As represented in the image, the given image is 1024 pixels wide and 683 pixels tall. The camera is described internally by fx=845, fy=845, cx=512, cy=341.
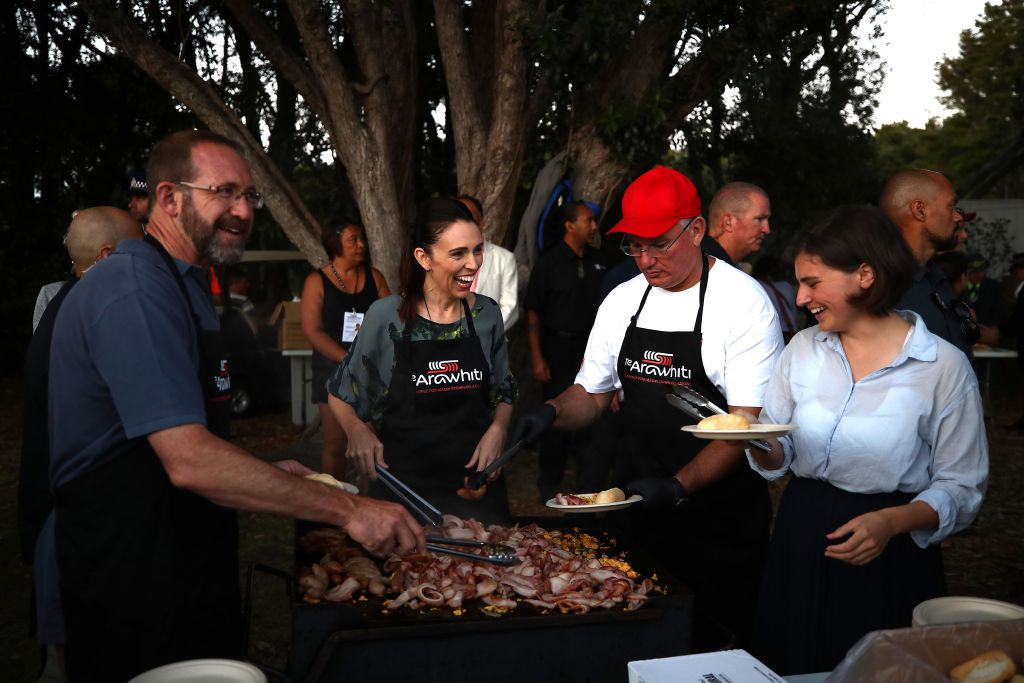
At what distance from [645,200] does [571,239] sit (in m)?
3.76

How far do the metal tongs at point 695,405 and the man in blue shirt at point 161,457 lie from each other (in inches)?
35.3

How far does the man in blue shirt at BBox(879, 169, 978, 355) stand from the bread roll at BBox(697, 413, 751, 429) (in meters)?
1.48

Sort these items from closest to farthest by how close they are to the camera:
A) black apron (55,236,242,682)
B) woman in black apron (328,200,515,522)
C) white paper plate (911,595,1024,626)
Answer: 1. white paper plate (911,595,1024,626)
2. black apron (55,236,242,682)
3. woman in black apron (328,200,515,522)

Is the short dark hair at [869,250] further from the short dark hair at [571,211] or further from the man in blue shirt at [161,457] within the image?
the short dark hair at [571,211]

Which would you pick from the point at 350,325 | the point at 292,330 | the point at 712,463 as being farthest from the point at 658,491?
the point at 292,330

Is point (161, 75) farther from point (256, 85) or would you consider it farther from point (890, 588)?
point (890, 588)

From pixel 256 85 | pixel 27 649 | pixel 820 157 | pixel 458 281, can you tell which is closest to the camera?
pixel 458 281

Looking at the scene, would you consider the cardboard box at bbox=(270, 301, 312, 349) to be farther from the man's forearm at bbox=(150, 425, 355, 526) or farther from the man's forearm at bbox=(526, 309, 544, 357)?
the man's forearm at bbox=(150, 425, 355, 526)

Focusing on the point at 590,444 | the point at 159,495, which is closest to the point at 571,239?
the point at 590,444

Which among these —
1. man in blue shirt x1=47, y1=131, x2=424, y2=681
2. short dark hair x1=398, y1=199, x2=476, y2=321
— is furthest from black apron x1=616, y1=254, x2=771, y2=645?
man in blue shirt x1=47, y1=131, x2=424, y2=681

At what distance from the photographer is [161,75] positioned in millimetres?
7312

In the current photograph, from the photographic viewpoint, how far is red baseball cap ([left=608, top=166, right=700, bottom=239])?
9.41 ft

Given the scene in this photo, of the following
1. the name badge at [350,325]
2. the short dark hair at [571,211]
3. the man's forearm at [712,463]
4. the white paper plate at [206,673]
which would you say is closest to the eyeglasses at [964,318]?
the man's forearm at [712,463]

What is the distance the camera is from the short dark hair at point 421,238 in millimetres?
3344
